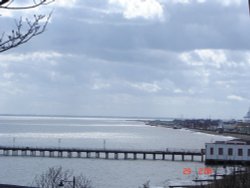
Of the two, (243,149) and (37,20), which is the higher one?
(37,20)

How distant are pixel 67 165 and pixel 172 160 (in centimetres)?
1924

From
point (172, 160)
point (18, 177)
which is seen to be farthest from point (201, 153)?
point (18, 177)

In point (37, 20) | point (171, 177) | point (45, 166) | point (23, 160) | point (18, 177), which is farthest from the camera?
point (23, 160)

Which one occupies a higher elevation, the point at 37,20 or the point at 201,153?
the point at 37,20

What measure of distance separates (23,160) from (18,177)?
79.5 feet

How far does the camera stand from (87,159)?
8019cm

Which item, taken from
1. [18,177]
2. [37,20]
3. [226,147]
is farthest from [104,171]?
[37,20]

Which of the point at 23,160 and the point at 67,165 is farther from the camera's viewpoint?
the point at 23,160

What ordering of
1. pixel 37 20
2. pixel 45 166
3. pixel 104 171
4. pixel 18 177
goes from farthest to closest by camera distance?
pixel 45 166
pixel 104 171
pixel 18 177
pixel 37 20

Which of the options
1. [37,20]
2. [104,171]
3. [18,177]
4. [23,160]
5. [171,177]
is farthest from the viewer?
[23,160]

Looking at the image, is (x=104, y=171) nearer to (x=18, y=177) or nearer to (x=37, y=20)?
(x=18, y=177)

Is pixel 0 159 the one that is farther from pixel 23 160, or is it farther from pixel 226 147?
pixel 226 147

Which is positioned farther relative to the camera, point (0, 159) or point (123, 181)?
point (0, 159)

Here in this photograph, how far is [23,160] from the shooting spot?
7719 centimetres
